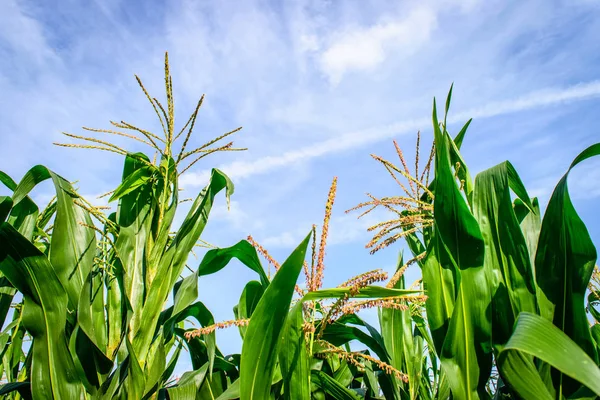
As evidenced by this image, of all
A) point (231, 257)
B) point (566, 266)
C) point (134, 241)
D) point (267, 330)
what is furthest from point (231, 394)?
point (566, 266)

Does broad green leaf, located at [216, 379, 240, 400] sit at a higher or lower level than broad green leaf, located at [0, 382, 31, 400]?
lower

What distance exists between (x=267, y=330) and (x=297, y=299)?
0.18 m

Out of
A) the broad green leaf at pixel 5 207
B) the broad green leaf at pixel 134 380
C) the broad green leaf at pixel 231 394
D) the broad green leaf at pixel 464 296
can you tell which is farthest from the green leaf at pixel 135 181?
the broad green leaf at pixel 464 296

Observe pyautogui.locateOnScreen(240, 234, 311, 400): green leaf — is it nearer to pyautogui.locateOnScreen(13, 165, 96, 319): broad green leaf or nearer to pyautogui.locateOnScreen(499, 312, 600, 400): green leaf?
pyautogui.locateOnScreen(499, 312, 600, 400): green leaf

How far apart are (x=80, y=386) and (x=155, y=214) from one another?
2.72 ft

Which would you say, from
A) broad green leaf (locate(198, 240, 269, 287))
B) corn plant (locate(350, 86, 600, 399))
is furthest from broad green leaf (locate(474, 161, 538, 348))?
broad green leaf (locate(198, 240, 269, 287))

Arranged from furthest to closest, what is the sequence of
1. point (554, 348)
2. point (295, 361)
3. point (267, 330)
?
point (295, 361) < point (267, 330) < point (554, 348)

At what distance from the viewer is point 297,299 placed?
1479 mm

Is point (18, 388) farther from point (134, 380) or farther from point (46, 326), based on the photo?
point (134, 380)

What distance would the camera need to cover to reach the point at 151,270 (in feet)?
6.93

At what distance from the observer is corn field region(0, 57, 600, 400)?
1381 mm

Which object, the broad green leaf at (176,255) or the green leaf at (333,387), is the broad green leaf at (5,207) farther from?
the green leaf at (333,387)

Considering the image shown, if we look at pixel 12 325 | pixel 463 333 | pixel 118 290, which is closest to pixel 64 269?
pixel 118 290

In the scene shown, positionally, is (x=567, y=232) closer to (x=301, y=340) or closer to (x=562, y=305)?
(x=562, y=305)
